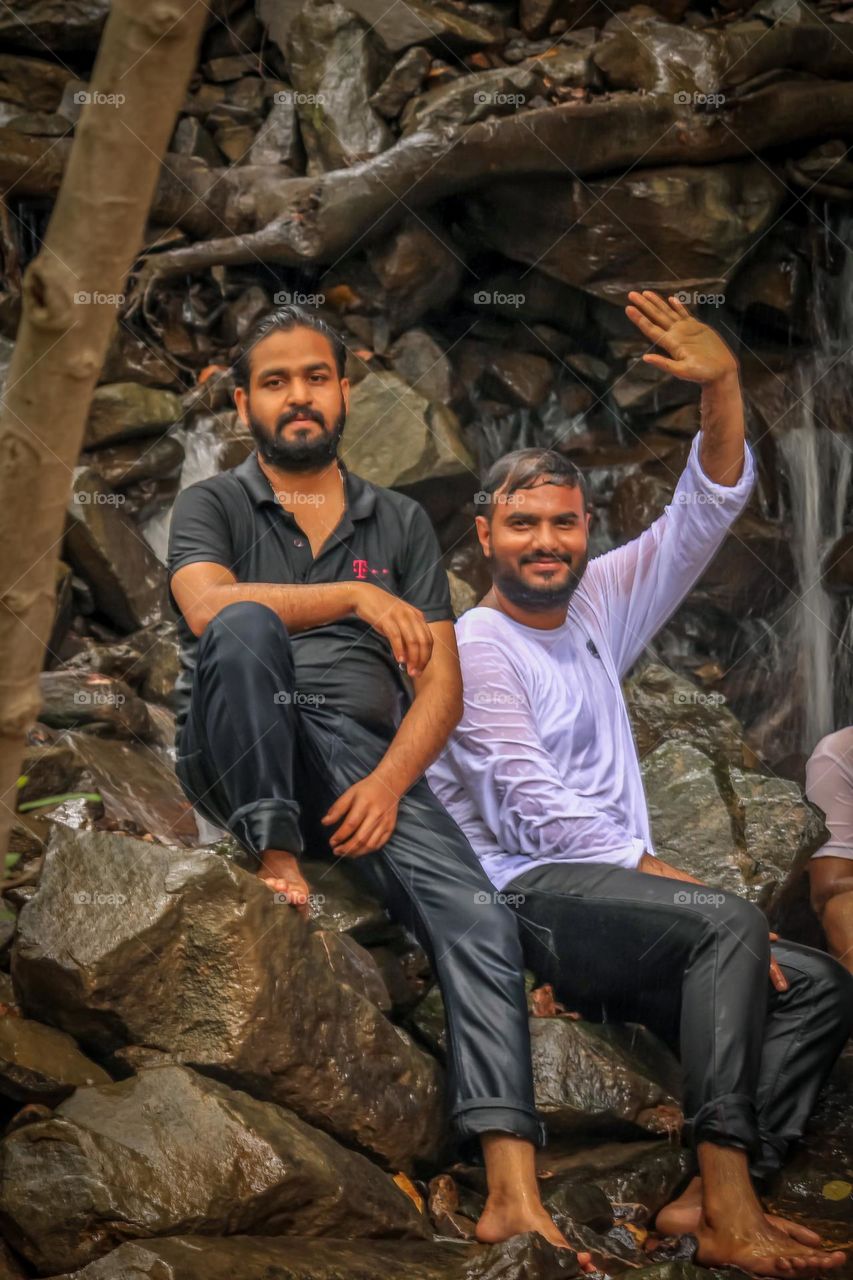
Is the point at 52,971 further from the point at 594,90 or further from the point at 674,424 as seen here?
the point at 594,90

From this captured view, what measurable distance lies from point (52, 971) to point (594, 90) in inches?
211

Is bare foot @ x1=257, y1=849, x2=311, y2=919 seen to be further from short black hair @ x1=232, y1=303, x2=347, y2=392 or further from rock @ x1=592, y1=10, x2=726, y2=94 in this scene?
rock @ x1=592, y1=10, x2=726, y2=94

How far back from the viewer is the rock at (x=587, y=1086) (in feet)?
10.2

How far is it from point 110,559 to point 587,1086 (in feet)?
11.4

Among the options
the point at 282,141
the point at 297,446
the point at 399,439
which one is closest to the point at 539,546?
the point at 297,446

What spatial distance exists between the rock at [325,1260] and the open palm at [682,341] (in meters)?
2.04

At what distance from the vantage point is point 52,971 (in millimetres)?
2695

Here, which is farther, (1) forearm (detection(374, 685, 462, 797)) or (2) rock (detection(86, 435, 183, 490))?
(2) rock (detection(86, 435, 183, 490))

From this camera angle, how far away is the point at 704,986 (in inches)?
116

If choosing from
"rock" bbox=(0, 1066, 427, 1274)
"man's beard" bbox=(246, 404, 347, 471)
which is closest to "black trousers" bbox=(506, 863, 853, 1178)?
"rock" bbox=(0, 1066, 427, 1274)
